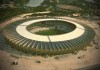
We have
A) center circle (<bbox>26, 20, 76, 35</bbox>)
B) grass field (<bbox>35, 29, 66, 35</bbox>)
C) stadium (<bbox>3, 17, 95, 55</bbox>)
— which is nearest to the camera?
stadium (<bbox>3, 17, 95, 55</bbox>)

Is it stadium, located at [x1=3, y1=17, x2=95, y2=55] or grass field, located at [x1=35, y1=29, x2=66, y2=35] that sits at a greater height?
stadium, located at [x1=3, y1=17, x2=95, y2=55]

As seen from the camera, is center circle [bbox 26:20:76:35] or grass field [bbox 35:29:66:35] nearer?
grass field [bbox 35:29:66:35]

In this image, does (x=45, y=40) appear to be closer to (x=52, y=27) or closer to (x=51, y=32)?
(x=51, y=32)

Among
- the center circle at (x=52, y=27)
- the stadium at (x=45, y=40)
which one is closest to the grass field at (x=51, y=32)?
the center circle at (x=52, y=27)

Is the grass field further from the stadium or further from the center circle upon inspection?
the stadium

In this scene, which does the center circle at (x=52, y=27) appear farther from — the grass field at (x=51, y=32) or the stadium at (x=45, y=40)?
the stadium at (x=45, y=40)

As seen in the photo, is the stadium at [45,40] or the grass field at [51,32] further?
the grass field at [51,32]

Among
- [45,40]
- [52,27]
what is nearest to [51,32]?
[52,27]

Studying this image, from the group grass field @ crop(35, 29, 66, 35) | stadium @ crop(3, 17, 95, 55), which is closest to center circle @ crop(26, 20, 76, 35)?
grass field @ crop(35, 29, 66, 35)
